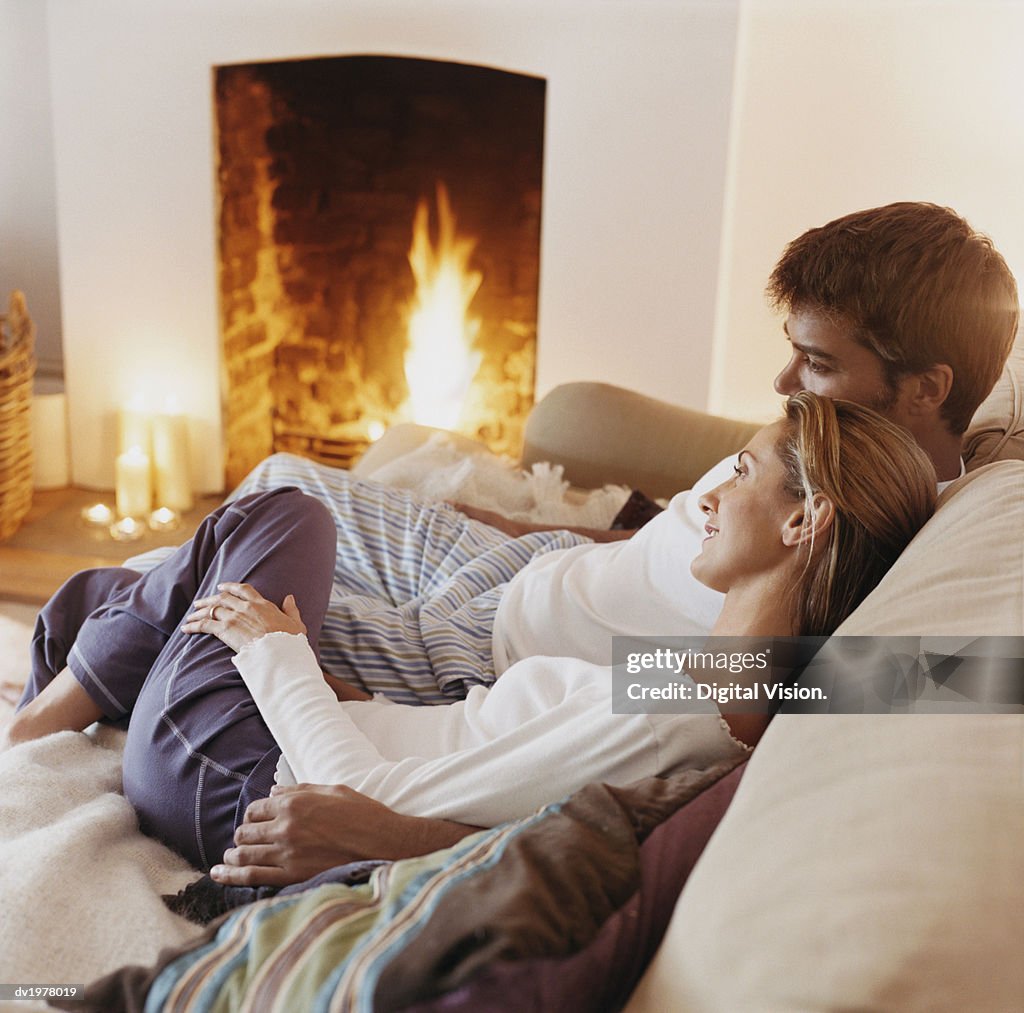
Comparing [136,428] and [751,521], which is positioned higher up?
[751,521]

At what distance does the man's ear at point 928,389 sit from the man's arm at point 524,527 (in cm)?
61

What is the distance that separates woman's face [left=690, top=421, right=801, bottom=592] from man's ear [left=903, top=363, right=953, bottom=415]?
23cm

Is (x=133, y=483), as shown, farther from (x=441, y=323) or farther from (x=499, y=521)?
(x=499, y=521)

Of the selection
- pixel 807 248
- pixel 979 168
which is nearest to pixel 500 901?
pixel 807 248

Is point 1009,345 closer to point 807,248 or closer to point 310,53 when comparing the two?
point 807,248

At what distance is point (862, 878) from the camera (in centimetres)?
61

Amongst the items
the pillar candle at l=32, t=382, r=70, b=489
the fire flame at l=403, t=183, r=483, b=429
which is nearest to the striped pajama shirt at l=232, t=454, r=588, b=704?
the fire flame at l=403, t=183, r=483, b=429

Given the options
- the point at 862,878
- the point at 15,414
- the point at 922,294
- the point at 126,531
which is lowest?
the point at 126,531

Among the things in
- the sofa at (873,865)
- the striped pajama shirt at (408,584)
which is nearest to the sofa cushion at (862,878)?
the sofa at (873,865)

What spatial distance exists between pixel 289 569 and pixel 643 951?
2.42 feet

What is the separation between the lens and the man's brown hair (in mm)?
1261

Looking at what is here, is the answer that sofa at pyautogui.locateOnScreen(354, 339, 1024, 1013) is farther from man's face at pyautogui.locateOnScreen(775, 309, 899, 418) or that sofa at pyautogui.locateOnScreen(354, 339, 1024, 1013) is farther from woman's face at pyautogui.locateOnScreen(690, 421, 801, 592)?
man's face at pyautogui.locateOnScreen(775, 309, 899, 418)

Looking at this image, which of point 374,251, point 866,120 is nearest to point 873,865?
point 866,120

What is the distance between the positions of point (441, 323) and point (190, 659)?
213 cm
